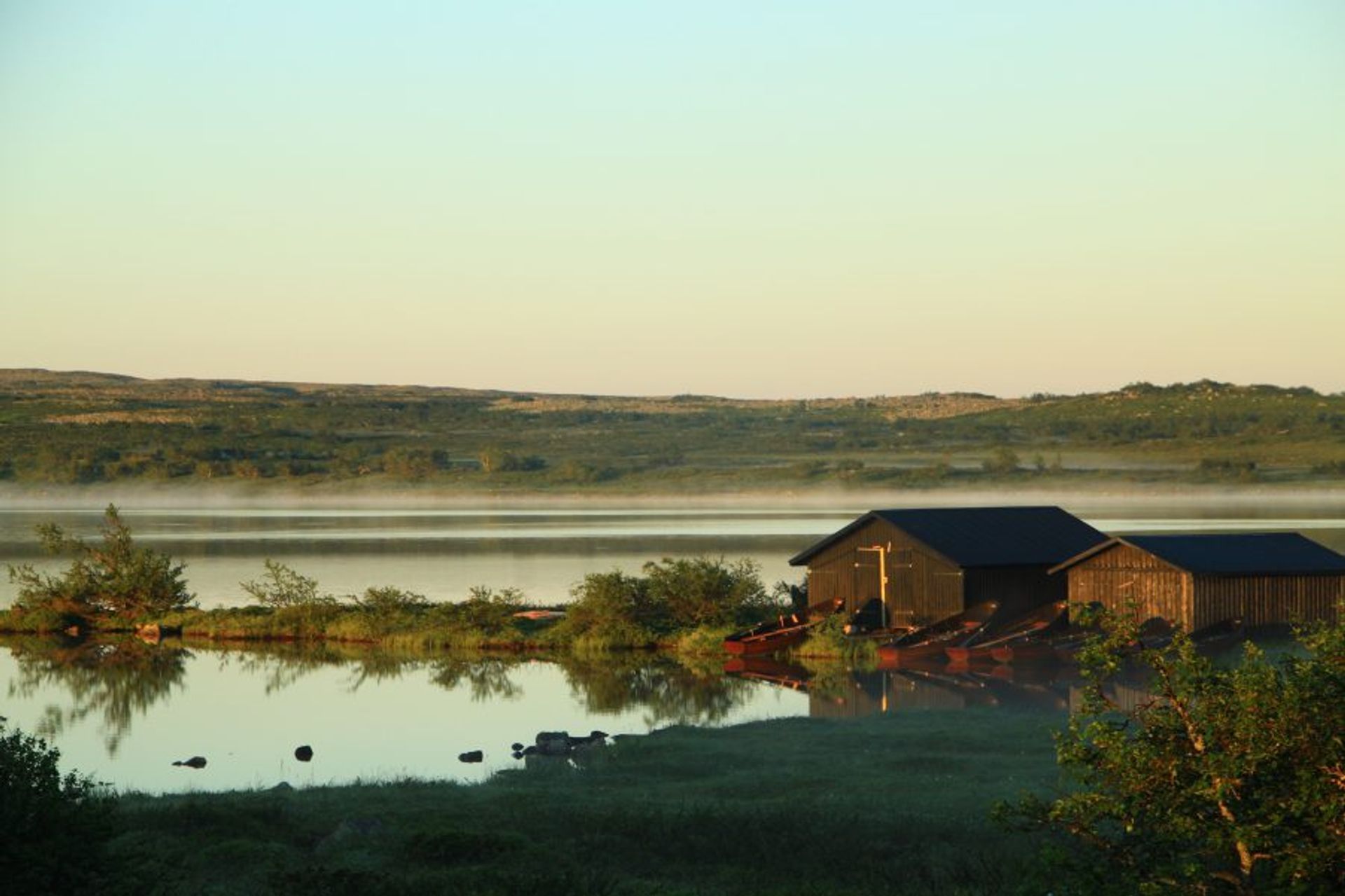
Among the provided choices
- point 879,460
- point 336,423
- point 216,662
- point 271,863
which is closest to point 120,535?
point 216,662

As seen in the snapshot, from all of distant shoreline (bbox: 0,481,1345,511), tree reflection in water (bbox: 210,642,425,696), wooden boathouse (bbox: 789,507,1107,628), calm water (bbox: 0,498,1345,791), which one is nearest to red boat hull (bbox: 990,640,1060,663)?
calm water (bbox: 0,498,1345,791)

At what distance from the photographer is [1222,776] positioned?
1194cm

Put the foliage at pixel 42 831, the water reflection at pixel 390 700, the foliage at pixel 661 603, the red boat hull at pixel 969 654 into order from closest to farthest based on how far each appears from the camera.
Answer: the foliage at pixel 42 831 < the water reflection at pixel 390 700 < the red boat hull at pixel 969 654 < the foliage at pixel 661 603

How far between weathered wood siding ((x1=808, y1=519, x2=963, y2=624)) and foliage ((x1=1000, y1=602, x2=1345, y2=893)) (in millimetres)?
34521

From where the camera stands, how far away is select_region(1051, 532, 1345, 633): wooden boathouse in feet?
140

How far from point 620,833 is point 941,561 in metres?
27.8

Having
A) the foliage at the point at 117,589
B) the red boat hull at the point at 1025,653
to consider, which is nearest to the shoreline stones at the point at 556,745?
the red boat hull at the point at 1025,653

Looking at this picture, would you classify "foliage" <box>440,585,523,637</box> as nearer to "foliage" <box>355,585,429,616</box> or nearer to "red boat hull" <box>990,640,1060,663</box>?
"foliage" <box>355,585,429,616</box>

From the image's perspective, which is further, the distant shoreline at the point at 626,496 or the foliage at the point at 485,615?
the distant shoreline at the point at 626,496

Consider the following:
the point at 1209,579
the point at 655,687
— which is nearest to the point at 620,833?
the point at 655,687

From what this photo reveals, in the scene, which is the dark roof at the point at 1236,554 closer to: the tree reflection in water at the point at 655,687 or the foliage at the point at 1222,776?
the tree reflection in water at the point at 655,687

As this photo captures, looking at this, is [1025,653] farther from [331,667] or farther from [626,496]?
[626,496]

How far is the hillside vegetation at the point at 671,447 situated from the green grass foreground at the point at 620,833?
11651cm

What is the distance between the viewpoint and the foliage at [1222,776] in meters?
11.9
